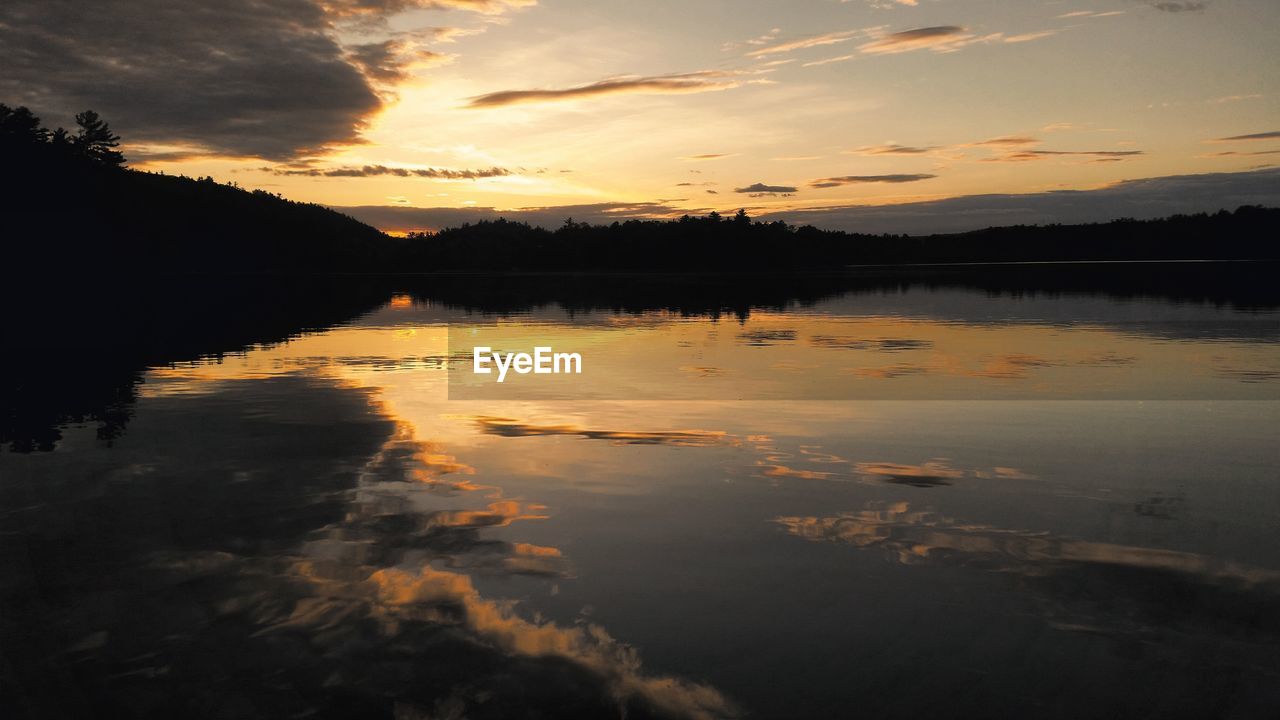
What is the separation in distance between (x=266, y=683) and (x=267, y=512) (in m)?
5.61

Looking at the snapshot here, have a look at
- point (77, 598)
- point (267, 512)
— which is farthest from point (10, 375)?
point (77, 598)

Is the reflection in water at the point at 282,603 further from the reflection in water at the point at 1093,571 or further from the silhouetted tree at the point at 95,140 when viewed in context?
the silhouetted tree at the point at 95,140

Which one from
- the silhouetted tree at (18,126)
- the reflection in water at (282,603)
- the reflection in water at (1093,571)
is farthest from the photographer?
the silhouetted tree at (18,126)

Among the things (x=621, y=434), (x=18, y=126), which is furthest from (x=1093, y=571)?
(x=18, y=126)

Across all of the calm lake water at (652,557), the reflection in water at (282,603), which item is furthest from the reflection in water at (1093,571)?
the reflection in water at (282,603)

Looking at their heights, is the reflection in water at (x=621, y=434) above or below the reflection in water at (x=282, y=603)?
above

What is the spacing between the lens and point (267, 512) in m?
12.7

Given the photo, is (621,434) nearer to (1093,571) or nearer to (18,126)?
(1093,571)

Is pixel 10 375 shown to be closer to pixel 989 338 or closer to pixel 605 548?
pixel 605 548

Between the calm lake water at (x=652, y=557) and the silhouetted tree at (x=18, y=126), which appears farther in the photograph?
the silhouetted tree at (x=18, y=126)

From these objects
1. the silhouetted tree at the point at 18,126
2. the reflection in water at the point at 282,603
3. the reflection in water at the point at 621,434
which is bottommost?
the reflection in water at the point at 282,603

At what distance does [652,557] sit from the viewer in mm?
10633

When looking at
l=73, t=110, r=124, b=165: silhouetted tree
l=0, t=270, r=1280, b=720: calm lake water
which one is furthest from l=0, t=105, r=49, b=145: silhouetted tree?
l=0, t=270, r=1280, b=720: calm lake water

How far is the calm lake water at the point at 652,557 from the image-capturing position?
7.54 m
